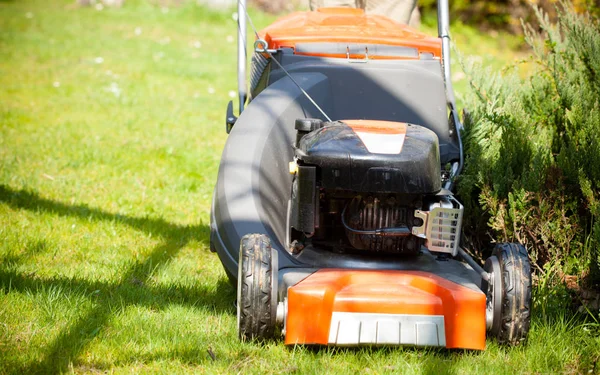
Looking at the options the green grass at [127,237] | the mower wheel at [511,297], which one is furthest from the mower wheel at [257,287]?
the mower wheel at [511,297]

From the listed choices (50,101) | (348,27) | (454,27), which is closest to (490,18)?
(454,27)

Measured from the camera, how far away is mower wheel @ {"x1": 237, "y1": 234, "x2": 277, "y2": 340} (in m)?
2.28

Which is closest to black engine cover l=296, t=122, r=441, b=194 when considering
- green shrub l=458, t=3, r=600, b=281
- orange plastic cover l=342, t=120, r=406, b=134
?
orange plastic cover l=342, t=120, r=406, b=134

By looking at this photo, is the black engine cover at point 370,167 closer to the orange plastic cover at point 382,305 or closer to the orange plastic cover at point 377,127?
the orange plastic cover at point 377,127

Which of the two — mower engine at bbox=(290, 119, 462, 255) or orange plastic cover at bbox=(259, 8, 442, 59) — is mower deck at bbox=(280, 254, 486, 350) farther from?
orange plastic cover at bbox=(259, 8, 442, 59)

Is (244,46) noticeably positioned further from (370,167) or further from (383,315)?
(383,315)

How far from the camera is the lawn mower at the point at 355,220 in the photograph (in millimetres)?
2270

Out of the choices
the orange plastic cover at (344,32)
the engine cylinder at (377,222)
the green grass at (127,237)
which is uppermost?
the orange plastic cover at (344,32)

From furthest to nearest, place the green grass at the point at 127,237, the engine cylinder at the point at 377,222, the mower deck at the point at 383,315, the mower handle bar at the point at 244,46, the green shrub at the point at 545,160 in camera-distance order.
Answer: the mower handle bar at the point at 244,46
the green shrub at the point at 545,160
the engine cylinder at the point at 377,222
the green grass at the point at 127,237
the mower deck at the point at 383,315

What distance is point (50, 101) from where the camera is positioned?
6.39 m

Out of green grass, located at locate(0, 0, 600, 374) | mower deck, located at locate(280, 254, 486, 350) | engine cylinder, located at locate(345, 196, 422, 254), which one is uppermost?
engine cylinder, located at locate(345, 196, 422, 254)

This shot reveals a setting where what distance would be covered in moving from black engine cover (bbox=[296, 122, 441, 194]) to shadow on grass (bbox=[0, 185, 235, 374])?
700 millimetres

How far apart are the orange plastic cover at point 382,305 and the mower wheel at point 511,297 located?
0.07m

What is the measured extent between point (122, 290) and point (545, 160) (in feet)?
5.74
